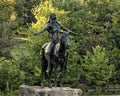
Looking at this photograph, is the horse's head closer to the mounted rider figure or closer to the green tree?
the mounted rider figure

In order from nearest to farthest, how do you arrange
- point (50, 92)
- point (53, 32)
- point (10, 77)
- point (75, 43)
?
point (50, 92), point (53, 32), point (10, 77), point (75, 43)

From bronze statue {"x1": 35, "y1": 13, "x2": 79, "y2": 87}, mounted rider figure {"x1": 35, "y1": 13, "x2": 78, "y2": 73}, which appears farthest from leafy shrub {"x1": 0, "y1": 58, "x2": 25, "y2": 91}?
mounted rider figure {"x1": 35, "y1": 13, "x2": 78, "y2": 73}

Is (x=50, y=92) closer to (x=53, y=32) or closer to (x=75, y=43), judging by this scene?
(x=53, y=32)

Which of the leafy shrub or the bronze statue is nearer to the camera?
the bronze statue

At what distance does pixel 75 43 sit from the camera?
3519 cm

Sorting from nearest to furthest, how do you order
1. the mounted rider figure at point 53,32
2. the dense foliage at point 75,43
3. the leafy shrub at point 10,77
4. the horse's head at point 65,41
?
the horse's head at point 65,41 → the mounted rider figure at point 53,32 → the leafy shrub at point 10,77 → the dense foliage at point 75,43

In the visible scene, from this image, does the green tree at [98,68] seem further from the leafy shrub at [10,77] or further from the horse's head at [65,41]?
the horse's head at [65,41]

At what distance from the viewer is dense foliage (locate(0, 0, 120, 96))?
3234 cm

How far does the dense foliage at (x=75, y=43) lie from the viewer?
32344 millimetres

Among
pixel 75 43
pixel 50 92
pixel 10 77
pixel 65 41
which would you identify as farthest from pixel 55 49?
pixel 75 43

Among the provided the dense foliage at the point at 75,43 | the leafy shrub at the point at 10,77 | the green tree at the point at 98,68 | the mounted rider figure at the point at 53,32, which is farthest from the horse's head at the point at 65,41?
the green tree at the point at 98,68

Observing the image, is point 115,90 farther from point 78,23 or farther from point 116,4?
point 116,4

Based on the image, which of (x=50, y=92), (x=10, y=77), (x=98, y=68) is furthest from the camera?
(x=98, y=68)

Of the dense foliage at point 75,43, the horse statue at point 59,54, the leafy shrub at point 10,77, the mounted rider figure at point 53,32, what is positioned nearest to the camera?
the horse statue at point 59,54
